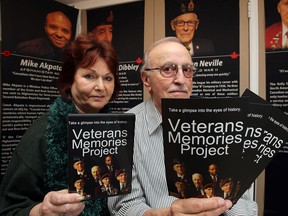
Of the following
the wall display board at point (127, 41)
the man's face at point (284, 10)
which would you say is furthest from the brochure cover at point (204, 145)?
the wall display board at point (127, 41)

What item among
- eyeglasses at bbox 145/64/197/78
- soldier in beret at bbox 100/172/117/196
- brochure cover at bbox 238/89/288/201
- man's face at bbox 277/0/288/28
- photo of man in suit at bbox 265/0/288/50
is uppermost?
man's face at bbox 277/0/288/28

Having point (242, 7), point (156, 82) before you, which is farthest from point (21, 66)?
point (242, 7)

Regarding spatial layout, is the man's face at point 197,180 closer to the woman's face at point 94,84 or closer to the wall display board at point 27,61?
the woman's face at point 94,84

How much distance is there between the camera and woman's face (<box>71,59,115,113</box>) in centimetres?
110

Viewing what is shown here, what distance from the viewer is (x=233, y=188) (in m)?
0.73

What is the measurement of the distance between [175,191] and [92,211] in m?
0.48

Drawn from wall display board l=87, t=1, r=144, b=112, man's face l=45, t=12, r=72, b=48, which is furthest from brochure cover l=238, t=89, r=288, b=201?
man's face l=45, t=12, r=72, b=48

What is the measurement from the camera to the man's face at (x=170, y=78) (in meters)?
1.18

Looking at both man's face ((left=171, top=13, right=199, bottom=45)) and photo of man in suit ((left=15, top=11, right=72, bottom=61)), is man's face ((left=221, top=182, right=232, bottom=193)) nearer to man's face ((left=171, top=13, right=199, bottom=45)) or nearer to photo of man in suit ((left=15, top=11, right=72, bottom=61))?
man's face ((left=171, top=13, right=199, bottom=45))

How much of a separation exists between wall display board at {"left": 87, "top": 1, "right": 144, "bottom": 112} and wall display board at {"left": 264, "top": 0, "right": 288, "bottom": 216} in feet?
2.99

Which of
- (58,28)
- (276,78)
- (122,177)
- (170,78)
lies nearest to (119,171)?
(122,177)

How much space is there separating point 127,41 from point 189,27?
525 millimetres

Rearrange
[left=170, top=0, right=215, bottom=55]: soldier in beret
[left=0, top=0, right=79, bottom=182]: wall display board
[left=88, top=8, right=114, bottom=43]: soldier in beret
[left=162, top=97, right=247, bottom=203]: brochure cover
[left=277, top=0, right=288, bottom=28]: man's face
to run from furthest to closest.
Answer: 1. [left=88, top=8, right=114, bottom=43]: soldier in beret
2. [left=170, top=0, right=215, bottom=55]: soldier in beret
3. [left=0, top=0, right=79, bottom=182]: wall display board
4. [left=277, top=0, right=288, bottom=28]: man's face
5. [left=162, top=97, right=247, bottom=203]: brochure cover

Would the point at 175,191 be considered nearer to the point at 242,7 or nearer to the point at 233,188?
the point at 233,188
